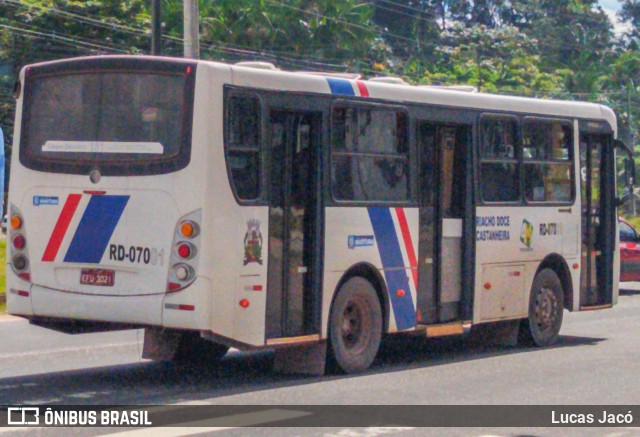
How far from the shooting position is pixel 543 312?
14844 millimetres

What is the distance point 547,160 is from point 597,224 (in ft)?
5.03

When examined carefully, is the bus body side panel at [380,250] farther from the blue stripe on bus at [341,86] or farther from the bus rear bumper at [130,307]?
the bus rear bumper at [130,307]

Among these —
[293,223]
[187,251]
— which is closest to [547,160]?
[293,223]

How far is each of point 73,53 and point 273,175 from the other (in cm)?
3243

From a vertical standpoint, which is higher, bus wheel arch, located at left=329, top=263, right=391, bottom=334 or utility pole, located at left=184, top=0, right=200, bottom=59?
utility pole, located at left=184, top=0, right=200, bottom=59

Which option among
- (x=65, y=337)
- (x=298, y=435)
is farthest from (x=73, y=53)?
(x=298, y=435)

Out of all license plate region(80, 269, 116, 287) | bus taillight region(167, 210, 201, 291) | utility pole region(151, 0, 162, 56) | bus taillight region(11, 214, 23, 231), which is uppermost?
utility pole region(151, 0, 162, 56)

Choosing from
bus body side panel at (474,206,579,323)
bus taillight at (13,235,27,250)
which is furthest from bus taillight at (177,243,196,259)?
bus body side panel at (474,206,579,323)

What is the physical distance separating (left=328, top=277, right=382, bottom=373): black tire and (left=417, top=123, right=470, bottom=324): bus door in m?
0.92

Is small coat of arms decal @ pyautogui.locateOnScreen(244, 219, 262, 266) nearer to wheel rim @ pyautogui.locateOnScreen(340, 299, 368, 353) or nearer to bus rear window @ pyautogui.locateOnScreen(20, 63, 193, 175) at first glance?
bus rear window @ pyautogui.locateOnScreen(20, 63, 193, 175)

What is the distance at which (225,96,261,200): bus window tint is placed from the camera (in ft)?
34.6

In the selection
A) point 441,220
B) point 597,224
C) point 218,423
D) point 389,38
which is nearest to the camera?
point 218,423

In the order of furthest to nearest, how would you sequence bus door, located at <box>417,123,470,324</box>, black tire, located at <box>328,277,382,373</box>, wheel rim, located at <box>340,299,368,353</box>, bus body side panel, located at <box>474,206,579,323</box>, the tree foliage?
1. the tree foliage
2. bus body side panel, located at <box>474,206,579,323</box>
3. bus door, located at <box>417,123,470,324</box>
4. wheel rim, located at <box>340,299,368,353</box>
5. black tire, located at <box>328,277,382,373</box>

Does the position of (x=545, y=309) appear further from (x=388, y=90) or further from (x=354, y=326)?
(x=388, y=90)
